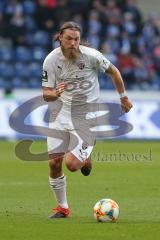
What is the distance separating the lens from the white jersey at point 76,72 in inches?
428

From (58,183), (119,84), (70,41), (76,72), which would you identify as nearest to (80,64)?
(76,72)

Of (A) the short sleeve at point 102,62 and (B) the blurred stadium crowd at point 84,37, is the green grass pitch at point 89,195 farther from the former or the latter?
(B) the blurred stadium crowd at point 84,37

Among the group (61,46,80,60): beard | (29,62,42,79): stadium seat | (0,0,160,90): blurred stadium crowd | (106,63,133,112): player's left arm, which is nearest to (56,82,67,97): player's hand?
(61,46,80,60): beard

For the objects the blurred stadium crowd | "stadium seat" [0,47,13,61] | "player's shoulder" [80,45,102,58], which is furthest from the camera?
"stadium seat" [0,47,13,61]

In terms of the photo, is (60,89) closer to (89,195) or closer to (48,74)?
(48,74)

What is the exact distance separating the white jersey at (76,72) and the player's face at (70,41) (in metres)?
0.17

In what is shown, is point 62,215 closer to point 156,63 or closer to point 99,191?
point 99,191

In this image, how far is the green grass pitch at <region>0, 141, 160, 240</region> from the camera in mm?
9438

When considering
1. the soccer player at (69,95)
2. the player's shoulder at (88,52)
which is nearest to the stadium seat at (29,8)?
the soccer player at (69,95)

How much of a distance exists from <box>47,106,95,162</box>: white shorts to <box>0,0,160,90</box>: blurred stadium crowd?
51.3 feet

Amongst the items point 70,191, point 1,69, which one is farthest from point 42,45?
point 70,191

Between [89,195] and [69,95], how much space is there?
2793 mm

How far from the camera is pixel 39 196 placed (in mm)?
13273

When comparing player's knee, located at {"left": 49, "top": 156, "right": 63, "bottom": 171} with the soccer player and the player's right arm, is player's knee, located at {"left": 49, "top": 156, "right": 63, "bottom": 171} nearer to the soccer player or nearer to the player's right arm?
the soccer player
